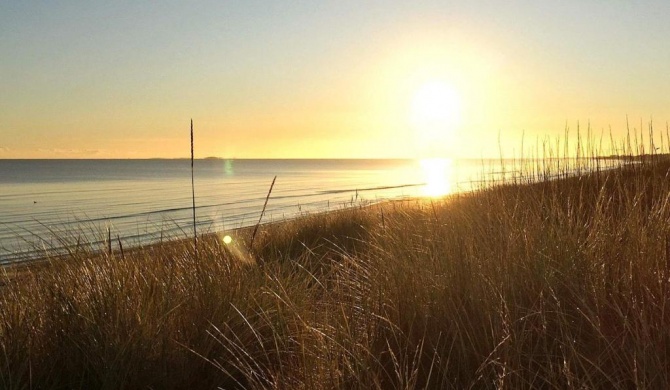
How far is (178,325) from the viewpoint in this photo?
2.91 m

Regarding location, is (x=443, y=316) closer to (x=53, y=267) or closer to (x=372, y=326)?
(x=372, y=326)

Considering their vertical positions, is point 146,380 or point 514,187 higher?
point 514,187

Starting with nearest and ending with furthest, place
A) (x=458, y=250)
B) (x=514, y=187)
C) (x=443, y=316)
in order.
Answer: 1. (x=443, y=316)
2. (x=458, y=250)
3. (x=514, y=187)

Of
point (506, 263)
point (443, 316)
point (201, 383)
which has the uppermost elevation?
point (506, 263)

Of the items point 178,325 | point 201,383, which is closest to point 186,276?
point 178,325

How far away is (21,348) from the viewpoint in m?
2.54

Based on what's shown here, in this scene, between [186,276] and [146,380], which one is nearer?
[146,380]

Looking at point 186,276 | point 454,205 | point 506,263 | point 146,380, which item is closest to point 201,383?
point 146,380

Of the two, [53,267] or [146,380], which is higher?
[53,267]

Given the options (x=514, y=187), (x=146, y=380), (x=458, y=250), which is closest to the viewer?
(x=146, y=380)

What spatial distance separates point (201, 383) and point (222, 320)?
409 mm

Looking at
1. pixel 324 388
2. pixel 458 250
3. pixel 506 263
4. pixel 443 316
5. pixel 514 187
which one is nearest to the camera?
pixel 324 388

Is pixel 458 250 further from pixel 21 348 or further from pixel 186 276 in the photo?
pixel 21 348

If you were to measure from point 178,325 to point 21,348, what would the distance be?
72 centimetres
